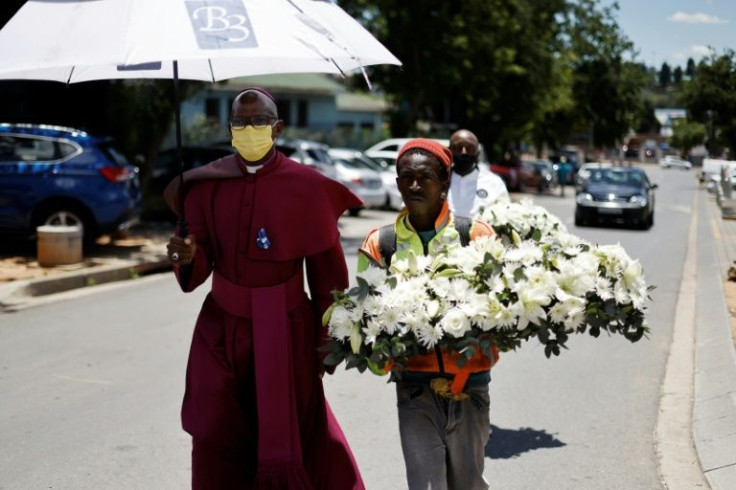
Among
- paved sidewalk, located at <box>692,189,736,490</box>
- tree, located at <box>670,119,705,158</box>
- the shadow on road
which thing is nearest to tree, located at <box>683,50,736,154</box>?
tree, located at <box>670,119,705,158</box>

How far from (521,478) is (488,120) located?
3831 cm

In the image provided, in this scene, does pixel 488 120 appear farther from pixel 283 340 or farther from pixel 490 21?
→ pixel 283 340

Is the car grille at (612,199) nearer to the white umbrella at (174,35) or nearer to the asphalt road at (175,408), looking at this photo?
the asphalt road at (175,408)

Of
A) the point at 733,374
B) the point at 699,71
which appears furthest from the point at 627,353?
the point at 699,71

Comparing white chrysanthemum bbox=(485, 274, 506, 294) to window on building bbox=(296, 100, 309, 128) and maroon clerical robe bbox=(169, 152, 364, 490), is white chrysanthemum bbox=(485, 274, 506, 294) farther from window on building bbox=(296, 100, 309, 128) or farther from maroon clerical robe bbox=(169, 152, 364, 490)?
window on building bbox=(296, 100, 309, 128)

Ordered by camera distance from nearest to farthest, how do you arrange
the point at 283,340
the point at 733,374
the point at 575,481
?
the point at 283,340
the point at 575,481
the point at 733,374

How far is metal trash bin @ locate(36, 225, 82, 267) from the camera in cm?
1283

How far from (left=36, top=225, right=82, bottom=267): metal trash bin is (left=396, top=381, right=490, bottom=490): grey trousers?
10099 millimetres

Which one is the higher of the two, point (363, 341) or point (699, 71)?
point (699, 71)

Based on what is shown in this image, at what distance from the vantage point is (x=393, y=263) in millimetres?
3455

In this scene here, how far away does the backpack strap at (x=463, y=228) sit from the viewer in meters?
3.80

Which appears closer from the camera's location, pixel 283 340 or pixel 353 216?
pixel 283 340

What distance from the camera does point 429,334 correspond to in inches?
128

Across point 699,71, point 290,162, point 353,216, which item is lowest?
point 353,216
